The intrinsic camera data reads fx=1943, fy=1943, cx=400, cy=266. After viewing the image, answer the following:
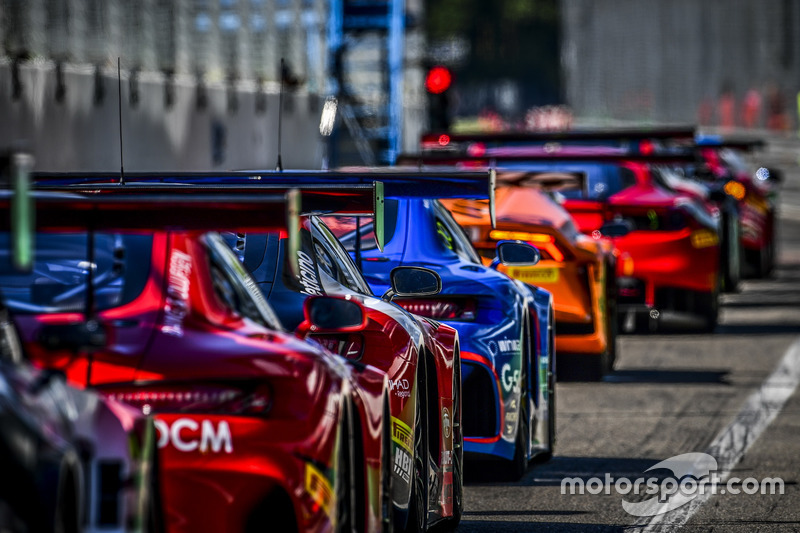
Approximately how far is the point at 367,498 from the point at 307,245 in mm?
1509

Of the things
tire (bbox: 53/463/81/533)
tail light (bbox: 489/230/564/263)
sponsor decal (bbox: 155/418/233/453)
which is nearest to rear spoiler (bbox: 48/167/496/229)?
sponsor decal (bbox: 155/418/233/453)

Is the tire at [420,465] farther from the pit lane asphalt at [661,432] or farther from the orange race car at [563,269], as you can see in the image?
the orange race car at [563,269]

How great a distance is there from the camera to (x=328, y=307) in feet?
19.7

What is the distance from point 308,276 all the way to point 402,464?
0.76 metres

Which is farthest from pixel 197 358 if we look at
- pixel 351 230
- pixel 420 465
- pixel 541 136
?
pixel 541 136

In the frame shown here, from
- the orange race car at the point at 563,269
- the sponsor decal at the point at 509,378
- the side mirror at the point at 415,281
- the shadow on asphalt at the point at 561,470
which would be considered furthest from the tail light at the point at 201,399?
the orange race car at the point at 563,269

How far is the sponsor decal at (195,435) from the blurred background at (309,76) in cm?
343

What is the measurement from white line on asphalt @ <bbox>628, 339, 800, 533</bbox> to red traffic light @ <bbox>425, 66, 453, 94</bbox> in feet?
39.9

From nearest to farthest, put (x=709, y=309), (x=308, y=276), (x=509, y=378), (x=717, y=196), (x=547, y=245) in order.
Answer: (x=308, y=276) → (x=509, y=378) → (x=547, y=245) → (x=709, y=309) → (x=717, y=196)

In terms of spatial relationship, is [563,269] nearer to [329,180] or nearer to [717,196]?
[329,180]

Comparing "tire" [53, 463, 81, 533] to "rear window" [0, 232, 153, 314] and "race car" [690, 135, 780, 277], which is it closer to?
"rear window" [0, 232, 153, 314]

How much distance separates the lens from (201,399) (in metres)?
5.03

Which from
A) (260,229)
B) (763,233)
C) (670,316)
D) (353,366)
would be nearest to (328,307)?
(353,366)

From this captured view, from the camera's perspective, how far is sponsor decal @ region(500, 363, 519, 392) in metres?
8.94
